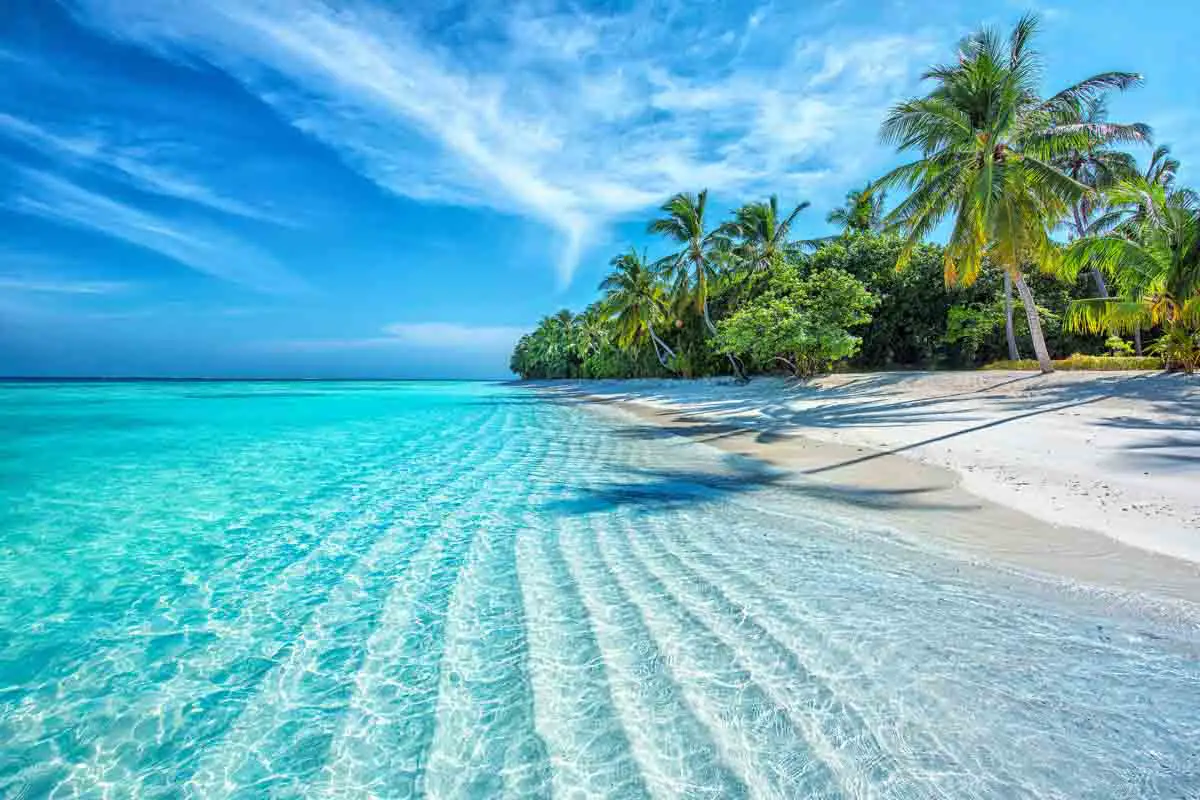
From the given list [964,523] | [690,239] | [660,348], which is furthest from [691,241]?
[964,523]

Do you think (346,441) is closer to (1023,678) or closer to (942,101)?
(1023,678)

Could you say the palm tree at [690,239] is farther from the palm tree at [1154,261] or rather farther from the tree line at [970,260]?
the palm tree at [1154,261]

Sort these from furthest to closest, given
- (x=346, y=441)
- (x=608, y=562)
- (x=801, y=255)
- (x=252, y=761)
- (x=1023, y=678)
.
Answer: (x=801, y=255) < (x=346, y=441) < (x=608, y=562) < (x=1023, y=678) < (x=252, y=761)

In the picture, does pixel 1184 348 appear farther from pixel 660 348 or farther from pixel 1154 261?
pixel 660 348

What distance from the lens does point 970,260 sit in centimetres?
1571

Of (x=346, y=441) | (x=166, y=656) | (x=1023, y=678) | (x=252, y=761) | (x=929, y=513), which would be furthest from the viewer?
(x=346, y=441)

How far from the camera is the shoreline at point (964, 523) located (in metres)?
3.62

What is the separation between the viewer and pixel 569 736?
7.64 ft

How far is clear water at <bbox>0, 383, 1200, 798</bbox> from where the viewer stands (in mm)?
2105

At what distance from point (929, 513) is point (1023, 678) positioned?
10.4 ft

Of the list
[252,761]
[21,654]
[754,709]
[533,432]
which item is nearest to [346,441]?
[533,432]

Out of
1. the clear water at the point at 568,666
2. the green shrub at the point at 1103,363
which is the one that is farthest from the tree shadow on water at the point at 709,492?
the green shrub at the point at 1103,363

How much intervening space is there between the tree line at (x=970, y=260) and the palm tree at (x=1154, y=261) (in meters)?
0.04

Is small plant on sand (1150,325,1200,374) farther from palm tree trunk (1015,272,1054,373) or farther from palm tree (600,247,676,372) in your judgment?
palm tree (600,247,676,372)
